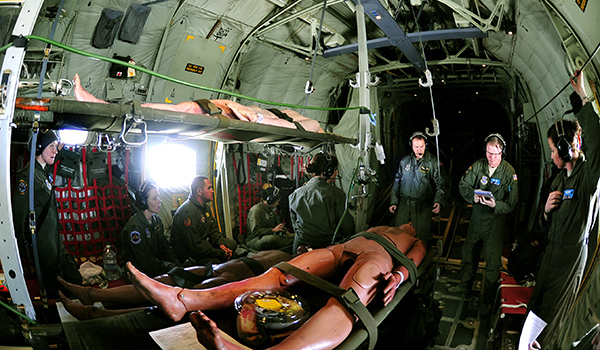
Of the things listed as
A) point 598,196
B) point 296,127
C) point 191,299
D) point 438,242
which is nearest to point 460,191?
point 438,242

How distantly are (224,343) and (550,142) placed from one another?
59.6 inches

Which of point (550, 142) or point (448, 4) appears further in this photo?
point (448, 4)

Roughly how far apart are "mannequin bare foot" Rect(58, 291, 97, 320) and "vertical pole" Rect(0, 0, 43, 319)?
137mm

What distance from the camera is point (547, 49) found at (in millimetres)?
1562

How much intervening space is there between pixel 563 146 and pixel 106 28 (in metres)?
1.87

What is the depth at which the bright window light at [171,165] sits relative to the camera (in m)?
1.60

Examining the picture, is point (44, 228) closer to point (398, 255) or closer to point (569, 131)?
point (398, 255)

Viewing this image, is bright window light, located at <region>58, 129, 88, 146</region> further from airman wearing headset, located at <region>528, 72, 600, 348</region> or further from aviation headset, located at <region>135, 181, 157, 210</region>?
airman wearing headset, located at <region>528, 72, 600, 348</region>

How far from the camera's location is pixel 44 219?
1344mm

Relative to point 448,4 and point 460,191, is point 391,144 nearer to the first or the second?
point 460,191

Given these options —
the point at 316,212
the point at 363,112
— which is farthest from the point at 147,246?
the point at 363,112

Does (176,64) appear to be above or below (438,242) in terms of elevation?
above

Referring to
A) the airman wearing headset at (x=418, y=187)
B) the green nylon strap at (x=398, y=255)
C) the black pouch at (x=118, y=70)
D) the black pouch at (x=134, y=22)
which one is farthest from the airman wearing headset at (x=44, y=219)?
the airman wearing headset at (x=418, y=187)

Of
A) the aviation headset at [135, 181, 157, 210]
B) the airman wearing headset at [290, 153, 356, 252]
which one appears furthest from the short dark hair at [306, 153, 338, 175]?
the aviation headset at [135, 181, 157, 210]
